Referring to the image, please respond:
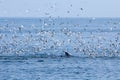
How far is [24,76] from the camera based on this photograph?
1757 inches

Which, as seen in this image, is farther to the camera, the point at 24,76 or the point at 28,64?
the point at 28,64

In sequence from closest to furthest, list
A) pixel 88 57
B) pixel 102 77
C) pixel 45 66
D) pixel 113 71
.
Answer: pixel 102 77, pixel 113 71, pixel 45 66, pixel 88 57

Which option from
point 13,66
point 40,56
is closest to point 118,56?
point 40,56

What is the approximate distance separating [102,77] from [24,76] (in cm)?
608

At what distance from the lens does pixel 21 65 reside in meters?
53.2

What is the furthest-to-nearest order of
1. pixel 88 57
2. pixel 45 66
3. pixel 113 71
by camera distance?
1. pixel 88 57
2. pixel 45 66
3. pixel 113 71

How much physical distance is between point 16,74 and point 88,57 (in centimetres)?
1401

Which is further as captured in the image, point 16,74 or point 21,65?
point 21,65

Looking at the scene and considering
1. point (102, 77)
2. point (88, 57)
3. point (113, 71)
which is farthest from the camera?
point (88, 57)

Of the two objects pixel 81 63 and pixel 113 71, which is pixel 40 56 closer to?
pixel 81 63

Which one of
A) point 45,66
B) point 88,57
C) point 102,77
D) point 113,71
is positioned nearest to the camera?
point 102,77

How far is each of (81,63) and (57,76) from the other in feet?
32.8

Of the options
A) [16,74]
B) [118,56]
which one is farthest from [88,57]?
[16,74]

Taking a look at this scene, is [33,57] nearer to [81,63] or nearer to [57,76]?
[81,63]
